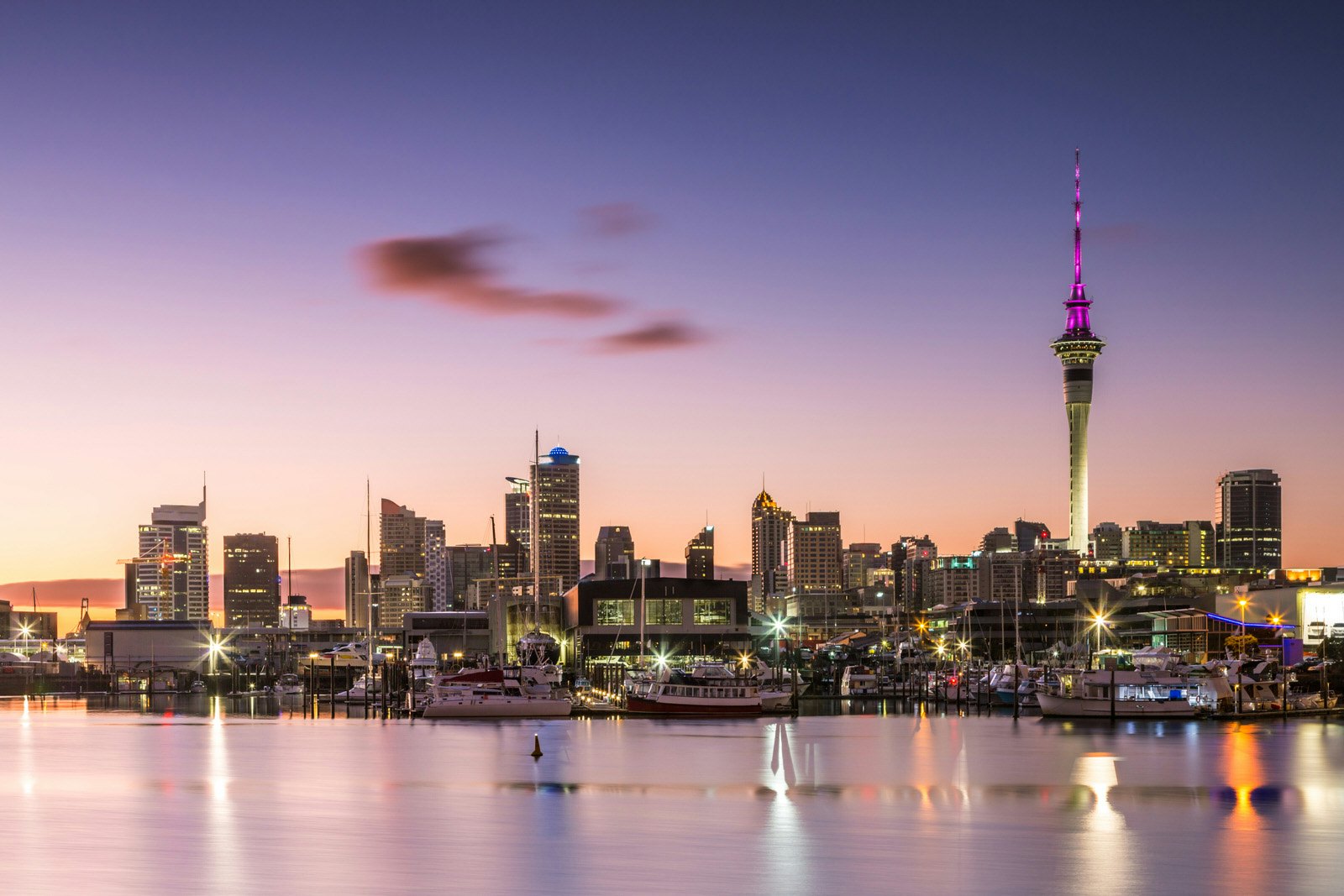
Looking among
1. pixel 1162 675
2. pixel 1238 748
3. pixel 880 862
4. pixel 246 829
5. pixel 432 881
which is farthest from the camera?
pixel 1162 675

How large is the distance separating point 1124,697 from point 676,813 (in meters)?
78.0

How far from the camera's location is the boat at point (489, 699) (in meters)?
130

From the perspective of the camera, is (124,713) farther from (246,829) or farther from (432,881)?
(432,881)

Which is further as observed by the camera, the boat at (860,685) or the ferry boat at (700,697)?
the boat at (860,685)

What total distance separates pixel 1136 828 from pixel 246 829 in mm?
32972

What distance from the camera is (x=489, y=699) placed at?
429ft

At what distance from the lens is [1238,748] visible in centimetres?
9875

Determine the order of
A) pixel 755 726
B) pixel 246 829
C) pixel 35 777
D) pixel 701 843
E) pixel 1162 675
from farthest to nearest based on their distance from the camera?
pixel 1162 675 < pixel 755 726 < pixel 35 777 < pixel 246 829 < pixel 701 843

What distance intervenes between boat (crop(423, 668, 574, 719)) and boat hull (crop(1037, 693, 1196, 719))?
135 ft

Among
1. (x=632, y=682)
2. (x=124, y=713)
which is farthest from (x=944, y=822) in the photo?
(x=124, y=713)

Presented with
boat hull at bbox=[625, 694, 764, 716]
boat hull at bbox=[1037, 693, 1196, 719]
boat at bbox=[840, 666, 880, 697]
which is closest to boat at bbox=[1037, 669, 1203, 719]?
boat hull at bbox=[1037, 693, 1196, 719]

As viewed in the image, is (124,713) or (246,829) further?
(124,713)

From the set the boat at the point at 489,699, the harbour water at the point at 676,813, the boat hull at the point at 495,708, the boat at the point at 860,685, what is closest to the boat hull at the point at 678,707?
the boat at the point at 489,699

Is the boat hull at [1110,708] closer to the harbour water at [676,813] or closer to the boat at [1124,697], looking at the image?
the boat at [1124,697]
